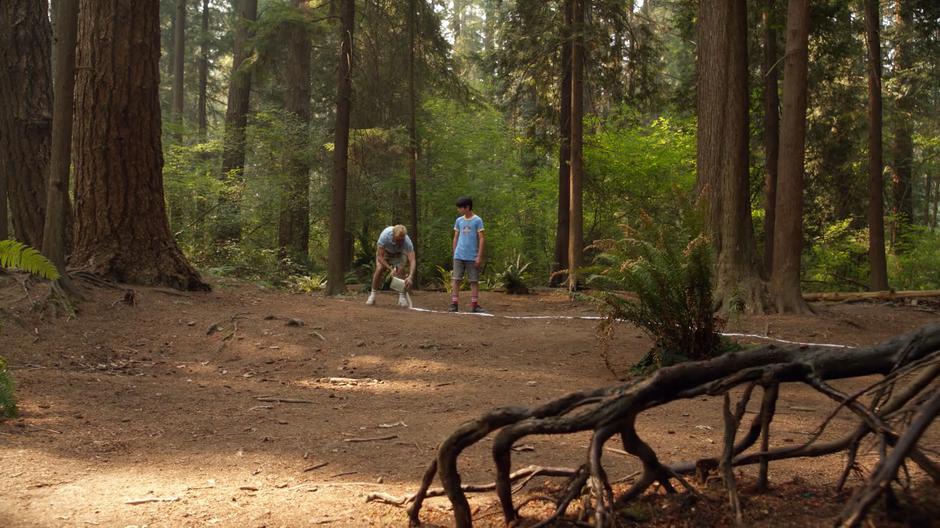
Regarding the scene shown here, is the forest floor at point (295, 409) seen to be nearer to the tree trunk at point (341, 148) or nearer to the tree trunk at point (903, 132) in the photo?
the tree trunk at point (341, 148)

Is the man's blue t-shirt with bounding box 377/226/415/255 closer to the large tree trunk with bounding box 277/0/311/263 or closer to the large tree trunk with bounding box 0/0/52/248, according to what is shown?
the large tree trunk with bounding box 0/0/52/248

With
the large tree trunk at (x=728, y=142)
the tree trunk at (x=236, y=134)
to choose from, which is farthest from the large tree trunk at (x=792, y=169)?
the tree trunk at (x=236, y=134)

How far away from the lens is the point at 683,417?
5.91 meters

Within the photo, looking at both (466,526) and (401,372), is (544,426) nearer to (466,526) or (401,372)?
(466,526)

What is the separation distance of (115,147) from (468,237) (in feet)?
18.4

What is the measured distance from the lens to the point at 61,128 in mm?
8461

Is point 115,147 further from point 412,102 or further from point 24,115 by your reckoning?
point 412,102

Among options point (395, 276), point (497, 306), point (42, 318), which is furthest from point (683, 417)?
point (497, 306)

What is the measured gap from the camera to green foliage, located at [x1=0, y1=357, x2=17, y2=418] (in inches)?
192

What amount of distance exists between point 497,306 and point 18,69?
927 centimetres

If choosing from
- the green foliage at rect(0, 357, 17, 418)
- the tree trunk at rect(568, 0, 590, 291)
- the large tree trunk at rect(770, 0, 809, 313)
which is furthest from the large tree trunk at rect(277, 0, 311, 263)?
the green foliage at rect(0, 357, 17, 418)

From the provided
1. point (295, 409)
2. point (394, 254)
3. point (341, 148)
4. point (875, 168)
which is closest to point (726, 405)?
point (295, 409)

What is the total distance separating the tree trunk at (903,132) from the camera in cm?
2392

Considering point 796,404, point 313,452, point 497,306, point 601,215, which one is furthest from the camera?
point 601,215
